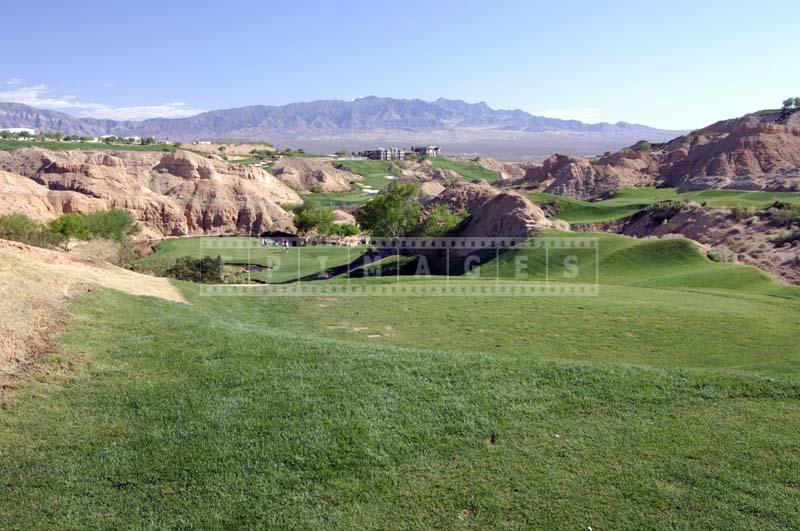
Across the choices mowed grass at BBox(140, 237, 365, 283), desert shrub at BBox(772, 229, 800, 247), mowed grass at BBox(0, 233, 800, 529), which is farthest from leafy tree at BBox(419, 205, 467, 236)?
mowed grass at BBox(0, 233, 800, 529)

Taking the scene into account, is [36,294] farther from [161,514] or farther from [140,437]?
[161,514]

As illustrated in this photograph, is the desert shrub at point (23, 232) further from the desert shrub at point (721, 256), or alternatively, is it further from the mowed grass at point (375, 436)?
the desert shrub at point (721, 256)

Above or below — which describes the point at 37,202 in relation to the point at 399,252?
above

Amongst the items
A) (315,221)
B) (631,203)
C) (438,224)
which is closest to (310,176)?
(315,221)

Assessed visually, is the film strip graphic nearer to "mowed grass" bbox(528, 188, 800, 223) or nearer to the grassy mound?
the grassy mound

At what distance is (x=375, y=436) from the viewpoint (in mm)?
7539

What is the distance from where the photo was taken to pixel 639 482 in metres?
6.59

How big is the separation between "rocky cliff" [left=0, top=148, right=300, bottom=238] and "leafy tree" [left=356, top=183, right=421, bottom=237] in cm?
2689

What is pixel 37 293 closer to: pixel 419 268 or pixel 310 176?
pixel 419 268

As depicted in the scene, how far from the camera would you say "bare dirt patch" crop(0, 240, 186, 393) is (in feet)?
30.8

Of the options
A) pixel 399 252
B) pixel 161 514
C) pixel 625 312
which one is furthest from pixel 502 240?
pixel 161 514

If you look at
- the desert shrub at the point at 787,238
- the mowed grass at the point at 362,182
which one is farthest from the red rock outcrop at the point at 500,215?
the mowed grass at the point at 362,182

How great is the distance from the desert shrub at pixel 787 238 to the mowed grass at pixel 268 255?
94.8 feet

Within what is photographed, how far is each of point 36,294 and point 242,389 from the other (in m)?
6.48
